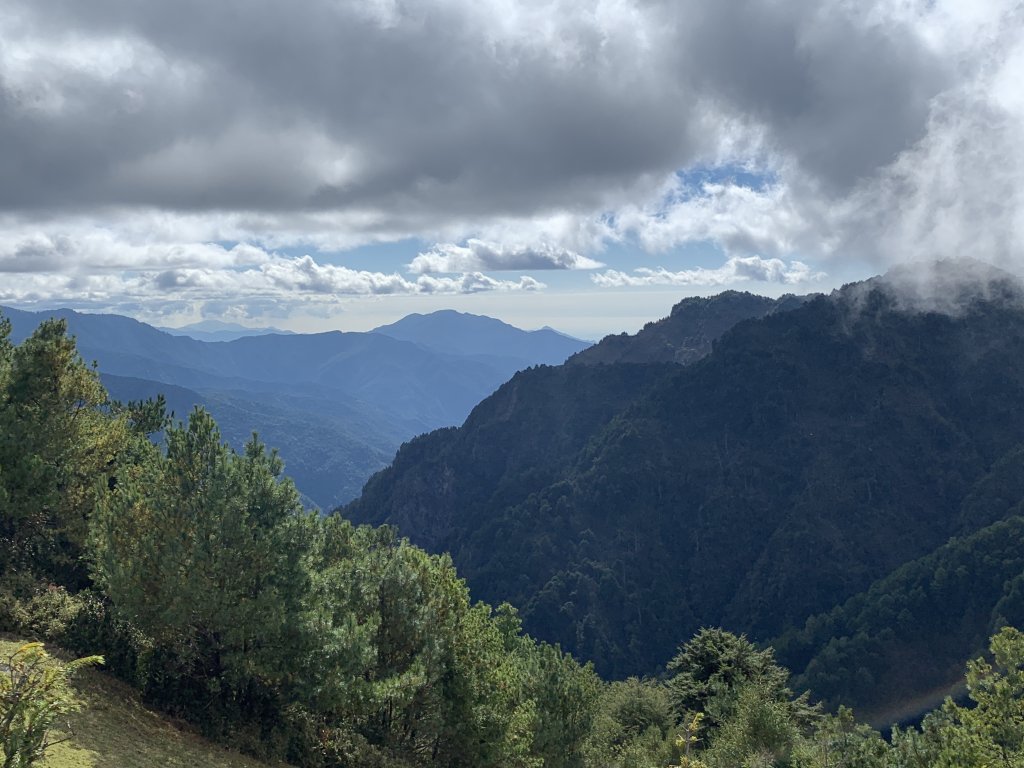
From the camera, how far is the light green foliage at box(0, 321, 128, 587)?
34.5m

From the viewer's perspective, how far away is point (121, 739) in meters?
23.2

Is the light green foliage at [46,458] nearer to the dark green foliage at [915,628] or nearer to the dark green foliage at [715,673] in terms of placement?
the dark green foliage at [715,673]

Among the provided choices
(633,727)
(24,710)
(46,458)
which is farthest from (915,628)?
(24,710)

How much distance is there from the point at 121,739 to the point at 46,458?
19412 millimetres

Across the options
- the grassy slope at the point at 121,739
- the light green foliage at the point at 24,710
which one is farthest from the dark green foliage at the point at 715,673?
the light green foliage at the point at 24,710

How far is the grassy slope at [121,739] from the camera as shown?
69.6 ft

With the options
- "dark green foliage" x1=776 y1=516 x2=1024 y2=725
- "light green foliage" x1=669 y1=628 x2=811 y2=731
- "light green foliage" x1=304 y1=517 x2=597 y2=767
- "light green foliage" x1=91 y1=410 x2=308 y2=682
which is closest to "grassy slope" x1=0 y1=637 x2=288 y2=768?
"light green foliage" x1=91 y1=410 x2=308 y2=682

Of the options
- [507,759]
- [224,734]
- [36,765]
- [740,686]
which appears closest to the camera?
[36,765]

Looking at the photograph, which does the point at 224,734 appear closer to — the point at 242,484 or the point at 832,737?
the point at 242,484

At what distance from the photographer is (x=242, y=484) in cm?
2834

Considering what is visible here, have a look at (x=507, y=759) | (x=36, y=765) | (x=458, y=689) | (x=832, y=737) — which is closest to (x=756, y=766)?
(x=832, y=737)

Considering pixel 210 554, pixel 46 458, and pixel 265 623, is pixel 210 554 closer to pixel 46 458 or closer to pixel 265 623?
pixel 265 623

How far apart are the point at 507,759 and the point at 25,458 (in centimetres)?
2877

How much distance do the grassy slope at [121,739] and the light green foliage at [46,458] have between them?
383 inches
